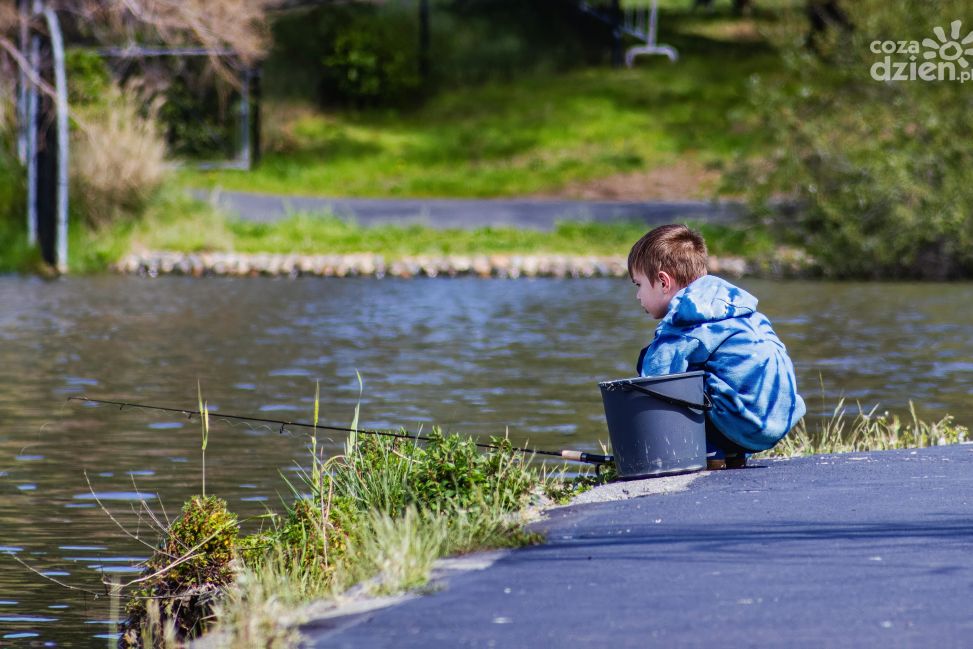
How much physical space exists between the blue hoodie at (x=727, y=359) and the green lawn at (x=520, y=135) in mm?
29785

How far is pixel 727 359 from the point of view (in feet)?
26.8

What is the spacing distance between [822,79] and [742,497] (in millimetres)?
24219

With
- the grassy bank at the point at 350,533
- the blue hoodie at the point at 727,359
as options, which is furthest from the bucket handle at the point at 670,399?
the grassy bank at the point at 350,533

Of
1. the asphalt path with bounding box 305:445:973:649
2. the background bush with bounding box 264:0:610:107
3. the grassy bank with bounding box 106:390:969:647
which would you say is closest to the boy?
the asphalt path with bounding box 305:445:973:649

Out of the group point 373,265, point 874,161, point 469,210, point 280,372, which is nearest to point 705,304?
point 280,372

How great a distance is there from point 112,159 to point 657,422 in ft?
69.9

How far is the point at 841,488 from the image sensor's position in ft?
25.8

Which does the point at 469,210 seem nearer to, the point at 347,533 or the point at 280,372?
the point at 280,372

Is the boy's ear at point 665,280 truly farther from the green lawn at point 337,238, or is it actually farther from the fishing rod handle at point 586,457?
the green lawn at point 337,238

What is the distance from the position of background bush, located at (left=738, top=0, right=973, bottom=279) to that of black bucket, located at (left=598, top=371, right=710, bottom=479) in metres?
20.3

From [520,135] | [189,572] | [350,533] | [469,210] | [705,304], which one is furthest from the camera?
[520,135]

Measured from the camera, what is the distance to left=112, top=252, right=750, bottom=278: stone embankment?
28.0 meters

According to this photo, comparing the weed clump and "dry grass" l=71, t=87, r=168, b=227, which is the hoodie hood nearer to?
the weed clump

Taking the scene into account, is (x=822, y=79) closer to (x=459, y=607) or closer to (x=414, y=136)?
(x=414, y=136)
